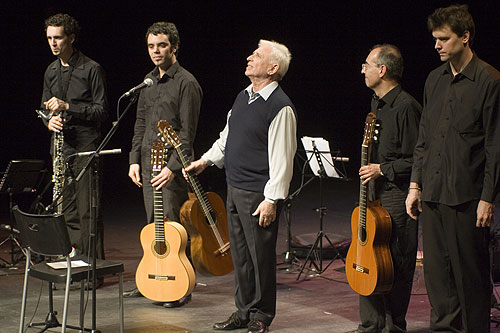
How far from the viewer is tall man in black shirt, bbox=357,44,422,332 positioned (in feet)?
13.8

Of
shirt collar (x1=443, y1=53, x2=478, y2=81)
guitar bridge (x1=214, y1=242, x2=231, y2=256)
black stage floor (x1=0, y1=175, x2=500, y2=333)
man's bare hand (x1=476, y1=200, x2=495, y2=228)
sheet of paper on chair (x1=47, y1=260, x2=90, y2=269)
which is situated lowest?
black stage floor (x1=0, y1=175, x2=500, y2=333)

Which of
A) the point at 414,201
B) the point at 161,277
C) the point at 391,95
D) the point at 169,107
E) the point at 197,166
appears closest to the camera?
the point at 414,201

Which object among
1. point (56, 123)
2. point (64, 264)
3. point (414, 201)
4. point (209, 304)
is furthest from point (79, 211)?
point (414, 201)

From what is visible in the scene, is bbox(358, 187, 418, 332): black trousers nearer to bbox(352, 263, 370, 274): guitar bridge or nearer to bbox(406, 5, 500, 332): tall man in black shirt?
bbox(352, 263, 370, 274): guitar bridge

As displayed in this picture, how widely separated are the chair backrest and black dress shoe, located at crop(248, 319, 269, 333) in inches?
48.6

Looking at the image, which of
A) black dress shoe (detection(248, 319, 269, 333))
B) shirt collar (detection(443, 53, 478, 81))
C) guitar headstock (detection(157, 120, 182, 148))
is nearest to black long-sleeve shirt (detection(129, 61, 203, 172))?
guitar headstock (detection(157, 120, 182, 148))

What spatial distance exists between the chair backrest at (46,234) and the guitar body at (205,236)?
1320mm

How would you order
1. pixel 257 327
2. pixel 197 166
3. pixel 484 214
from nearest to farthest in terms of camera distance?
pixel 484 214
pixel 257 327
pixel 197 166

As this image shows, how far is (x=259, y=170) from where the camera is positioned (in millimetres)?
4375

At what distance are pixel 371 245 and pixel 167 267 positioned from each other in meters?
1.53

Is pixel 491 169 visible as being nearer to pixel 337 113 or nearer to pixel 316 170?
pixel 316 170

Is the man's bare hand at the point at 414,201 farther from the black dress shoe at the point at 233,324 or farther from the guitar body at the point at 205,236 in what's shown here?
the guitar body at the point at 205,236

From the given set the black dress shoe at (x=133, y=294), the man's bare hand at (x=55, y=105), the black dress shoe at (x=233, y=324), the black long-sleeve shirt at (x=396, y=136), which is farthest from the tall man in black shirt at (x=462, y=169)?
the man's bare hand at (x=55, y=105)

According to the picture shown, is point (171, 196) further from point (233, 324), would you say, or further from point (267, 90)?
point (267, 90)
